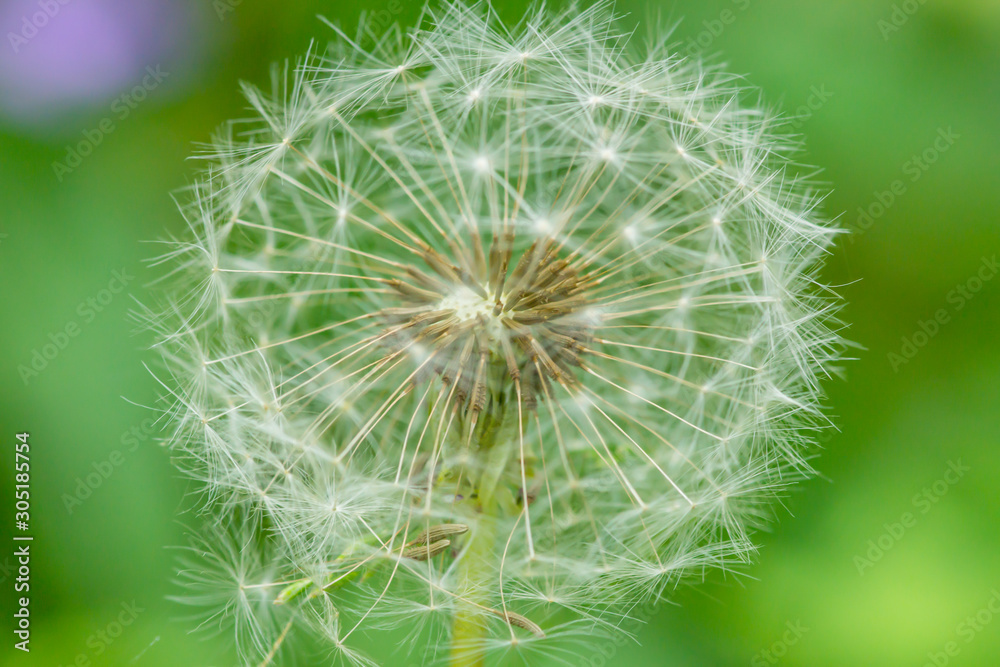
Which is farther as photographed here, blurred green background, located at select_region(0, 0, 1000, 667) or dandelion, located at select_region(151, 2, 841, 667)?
blurred green background, located at select_region(0, 0, 1000, 667)

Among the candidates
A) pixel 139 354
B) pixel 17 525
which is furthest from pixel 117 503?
pixel 139 354

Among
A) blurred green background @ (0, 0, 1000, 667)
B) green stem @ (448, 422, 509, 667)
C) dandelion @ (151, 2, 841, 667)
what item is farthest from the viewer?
blurred green background @ (0, 0, 1000, 667)

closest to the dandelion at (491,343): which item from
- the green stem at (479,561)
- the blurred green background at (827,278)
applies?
the green stem at (479,561)

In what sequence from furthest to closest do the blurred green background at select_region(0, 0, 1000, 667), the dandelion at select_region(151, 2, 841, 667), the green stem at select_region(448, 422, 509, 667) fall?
the blurred green background at select_region(0, 0, 1000, 667)
the dandelion at select_region(151, 2, 841, 667)
the green stem at select_region(448, 422, 509, 667)

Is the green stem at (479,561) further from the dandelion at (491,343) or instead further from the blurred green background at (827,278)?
the blurred green background at (827,278)

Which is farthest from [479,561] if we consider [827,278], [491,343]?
[827,278]

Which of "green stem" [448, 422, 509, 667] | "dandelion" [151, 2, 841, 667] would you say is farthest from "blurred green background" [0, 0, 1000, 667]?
"green stem" [448, 422, 509, 667]

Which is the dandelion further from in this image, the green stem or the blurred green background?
the blurred green background
